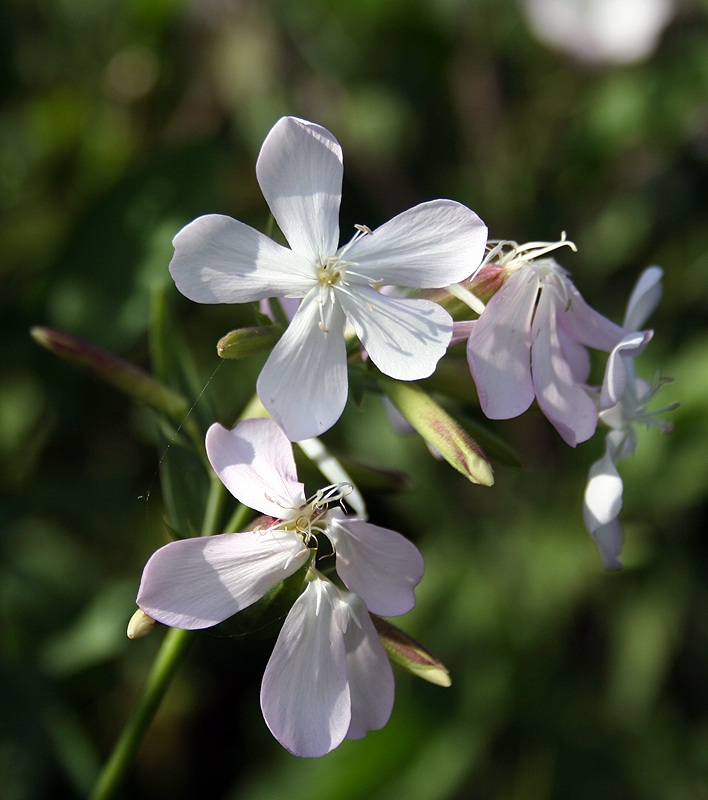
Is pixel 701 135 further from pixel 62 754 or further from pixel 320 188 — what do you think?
pixel 62 754

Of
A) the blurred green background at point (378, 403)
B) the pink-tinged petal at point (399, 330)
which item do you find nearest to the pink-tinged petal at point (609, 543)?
the pink-tinged petal at point (399, 330)

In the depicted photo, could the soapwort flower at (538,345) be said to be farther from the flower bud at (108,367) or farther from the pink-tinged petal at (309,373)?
the flower bud at (108,367)

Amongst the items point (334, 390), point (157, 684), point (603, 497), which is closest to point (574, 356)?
point (603, 497)

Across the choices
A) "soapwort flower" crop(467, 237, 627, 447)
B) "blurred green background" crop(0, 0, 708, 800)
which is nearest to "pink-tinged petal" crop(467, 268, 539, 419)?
"soapwort flower" crop(467, 237, 627, 447)

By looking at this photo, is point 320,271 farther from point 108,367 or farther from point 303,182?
point 108,367

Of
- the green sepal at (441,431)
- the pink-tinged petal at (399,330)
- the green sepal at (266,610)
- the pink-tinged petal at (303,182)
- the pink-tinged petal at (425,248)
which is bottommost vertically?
the green sepal at (266,610)

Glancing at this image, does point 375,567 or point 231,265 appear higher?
point 231,265

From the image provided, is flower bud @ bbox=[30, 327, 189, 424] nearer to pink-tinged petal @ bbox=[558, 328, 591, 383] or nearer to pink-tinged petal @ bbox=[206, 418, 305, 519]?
pink-tinged petal @ bbox=[206, 418, 305, 519]
